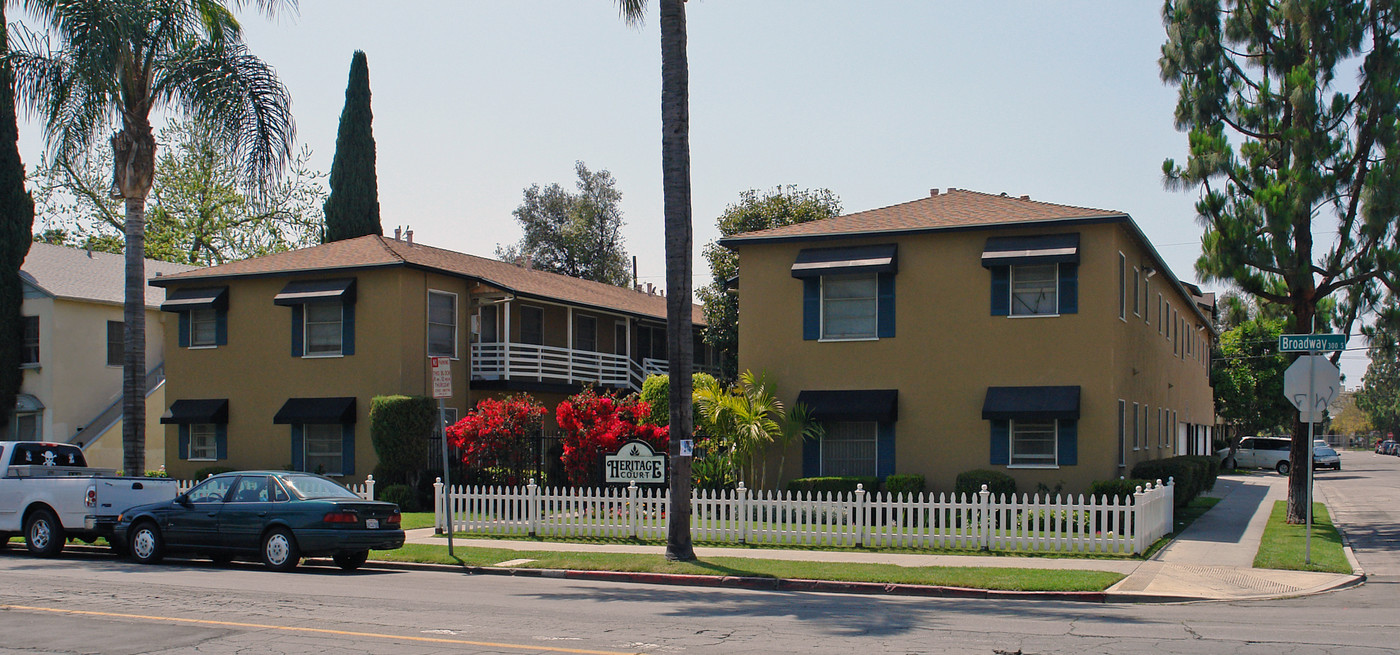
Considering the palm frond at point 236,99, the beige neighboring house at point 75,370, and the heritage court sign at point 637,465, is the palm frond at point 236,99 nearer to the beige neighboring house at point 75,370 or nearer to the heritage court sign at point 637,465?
the heritage court sign at point 637,465

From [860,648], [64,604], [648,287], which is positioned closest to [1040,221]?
[860,648]

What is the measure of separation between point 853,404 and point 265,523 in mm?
11822

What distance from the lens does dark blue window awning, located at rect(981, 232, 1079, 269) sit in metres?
22.2

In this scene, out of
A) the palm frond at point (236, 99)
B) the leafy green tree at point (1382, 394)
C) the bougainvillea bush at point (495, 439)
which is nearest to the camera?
the palm frond at point (236, 99)

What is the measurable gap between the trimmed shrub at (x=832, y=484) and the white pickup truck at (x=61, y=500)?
11.1 meters

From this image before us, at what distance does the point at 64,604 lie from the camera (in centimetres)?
1229

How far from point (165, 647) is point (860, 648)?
5769 millimetres

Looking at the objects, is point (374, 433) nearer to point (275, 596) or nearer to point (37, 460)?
point (37, 460)

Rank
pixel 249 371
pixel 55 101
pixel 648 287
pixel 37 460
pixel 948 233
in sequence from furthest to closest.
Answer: pixel 648 287, pixel 249 371, pixel 948 233, pixel 55 101, pixel 37 460

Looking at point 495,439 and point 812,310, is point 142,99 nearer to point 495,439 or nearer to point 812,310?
point 495,439

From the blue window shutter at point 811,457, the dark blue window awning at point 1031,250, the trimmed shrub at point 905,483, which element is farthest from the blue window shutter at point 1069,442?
the blue window shutter at point 811,457

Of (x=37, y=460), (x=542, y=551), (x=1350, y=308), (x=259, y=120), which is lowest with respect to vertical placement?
(x=542, y=551)

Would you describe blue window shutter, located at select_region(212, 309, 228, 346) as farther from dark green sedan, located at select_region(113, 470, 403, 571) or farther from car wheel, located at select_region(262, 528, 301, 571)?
car wheel, located at select_region(262, 528, 301, 571)

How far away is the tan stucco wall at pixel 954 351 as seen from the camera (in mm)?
22328
